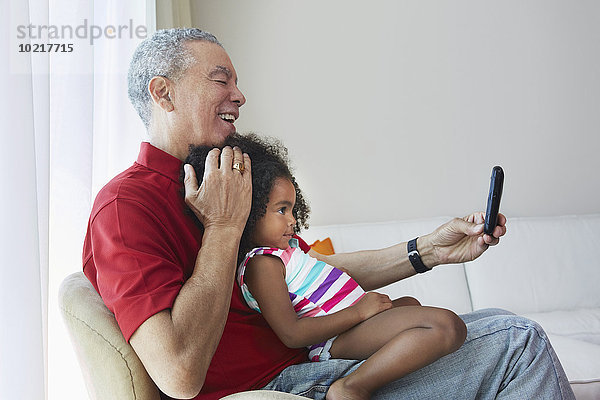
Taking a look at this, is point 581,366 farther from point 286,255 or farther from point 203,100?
point 203,100

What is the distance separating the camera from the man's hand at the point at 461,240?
1.48 m

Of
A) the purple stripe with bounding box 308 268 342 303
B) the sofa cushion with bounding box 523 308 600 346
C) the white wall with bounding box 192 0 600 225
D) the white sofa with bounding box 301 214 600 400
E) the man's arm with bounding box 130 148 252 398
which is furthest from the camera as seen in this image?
the white wall with bounding box 192 0 600 225

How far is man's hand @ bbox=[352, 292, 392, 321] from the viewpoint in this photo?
1.27 m

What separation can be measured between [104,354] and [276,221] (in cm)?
53

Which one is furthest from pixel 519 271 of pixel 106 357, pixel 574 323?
pixel 106 357

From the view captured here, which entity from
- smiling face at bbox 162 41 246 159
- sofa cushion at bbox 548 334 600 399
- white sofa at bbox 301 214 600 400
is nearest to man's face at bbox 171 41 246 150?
smiling face at bbox 162 41 246 159

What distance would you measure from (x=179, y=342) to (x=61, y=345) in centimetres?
63

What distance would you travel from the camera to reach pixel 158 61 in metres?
1.40

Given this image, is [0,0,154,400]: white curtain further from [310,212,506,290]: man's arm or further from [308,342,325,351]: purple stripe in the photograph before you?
[310,212,506,290]: man's arm

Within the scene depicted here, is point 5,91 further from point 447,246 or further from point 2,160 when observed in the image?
point 447,246

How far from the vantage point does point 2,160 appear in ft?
3.38

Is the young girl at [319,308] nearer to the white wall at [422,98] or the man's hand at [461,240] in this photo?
the man's hand at [461,240]

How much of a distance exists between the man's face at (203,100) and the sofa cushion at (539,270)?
6.42 feet

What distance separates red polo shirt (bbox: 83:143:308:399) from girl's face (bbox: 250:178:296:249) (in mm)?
166
